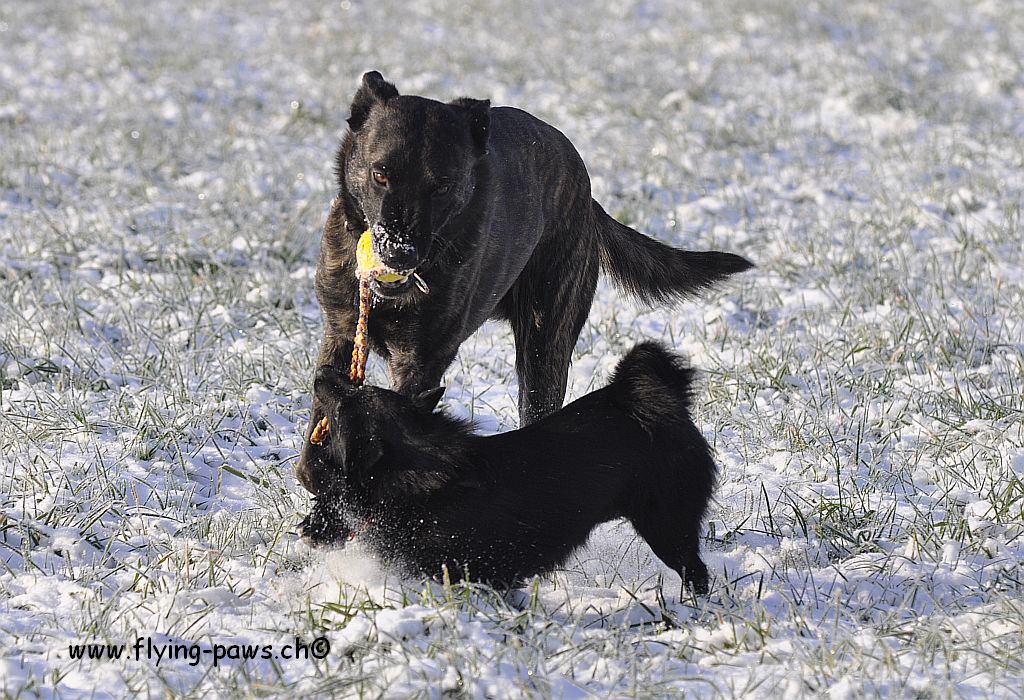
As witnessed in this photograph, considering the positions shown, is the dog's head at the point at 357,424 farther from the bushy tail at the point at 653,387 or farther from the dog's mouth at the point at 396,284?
the bushy tail at the point at 653,387

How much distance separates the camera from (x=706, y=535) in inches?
152

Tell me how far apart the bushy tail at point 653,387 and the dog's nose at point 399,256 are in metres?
0.77

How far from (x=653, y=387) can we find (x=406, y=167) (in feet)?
3.65

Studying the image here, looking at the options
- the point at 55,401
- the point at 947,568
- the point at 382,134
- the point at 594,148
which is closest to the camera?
the point at 947,568

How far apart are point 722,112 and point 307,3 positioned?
6.72m

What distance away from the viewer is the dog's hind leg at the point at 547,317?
15.0 ft

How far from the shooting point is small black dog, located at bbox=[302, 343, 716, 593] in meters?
3.35

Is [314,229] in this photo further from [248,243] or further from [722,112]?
[722,112]

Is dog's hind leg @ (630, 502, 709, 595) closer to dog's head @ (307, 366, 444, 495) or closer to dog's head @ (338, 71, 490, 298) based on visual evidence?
dog's head @ (307, 366, 444, 495)

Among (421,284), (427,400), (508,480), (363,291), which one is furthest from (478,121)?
A: (508,480)

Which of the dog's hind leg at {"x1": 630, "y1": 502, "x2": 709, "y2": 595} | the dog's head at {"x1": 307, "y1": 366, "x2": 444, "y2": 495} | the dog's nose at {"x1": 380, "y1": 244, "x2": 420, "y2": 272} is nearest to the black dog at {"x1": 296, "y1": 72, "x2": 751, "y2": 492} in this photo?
the dog's nose at {"x1": 380, "y1": 244, "x2": 420, "y2": 272}

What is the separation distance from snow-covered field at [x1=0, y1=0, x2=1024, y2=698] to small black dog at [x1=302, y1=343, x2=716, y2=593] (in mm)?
128

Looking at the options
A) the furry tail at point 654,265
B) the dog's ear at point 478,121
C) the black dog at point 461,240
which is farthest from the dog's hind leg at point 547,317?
the dog's ear at point 478,121

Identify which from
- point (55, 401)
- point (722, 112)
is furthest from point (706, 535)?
point (722, 112)
